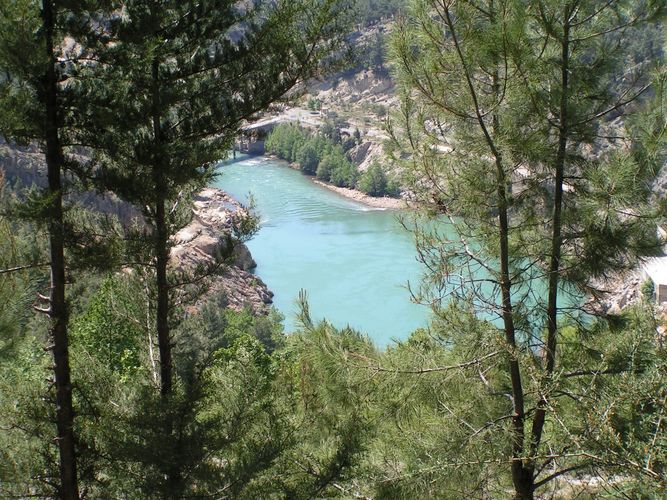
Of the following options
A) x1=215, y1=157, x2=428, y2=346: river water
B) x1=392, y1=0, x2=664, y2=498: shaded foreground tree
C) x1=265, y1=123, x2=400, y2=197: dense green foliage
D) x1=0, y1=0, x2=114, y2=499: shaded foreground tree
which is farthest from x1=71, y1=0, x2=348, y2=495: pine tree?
x1=265, y1=123, x2=400, y2=197: dense green foliage

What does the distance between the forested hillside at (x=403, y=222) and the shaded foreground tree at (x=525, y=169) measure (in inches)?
0.6

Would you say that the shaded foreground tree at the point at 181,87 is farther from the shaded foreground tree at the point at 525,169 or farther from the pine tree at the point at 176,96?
the shaded foreground tree at the point at 525,169

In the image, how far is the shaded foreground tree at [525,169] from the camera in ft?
11.0

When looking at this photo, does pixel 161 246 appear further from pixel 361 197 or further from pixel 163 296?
pixel 361 197

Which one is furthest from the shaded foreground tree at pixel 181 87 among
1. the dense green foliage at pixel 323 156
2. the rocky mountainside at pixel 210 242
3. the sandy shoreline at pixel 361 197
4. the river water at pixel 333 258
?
the dense green foliage at pixel 323 156

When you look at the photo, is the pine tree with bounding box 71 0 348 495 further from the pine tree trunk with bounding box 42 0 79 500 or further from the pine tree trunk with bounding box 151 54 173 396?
the pine tree trunk with bounding box 42 0 79 500

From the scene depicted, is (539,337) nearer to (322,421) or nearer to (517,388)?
(517,388)

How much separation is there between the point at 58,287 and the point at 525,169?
Result: 2552 mm

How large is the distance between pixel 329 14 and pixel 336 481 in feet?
9.20

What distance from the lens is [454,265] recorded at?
148 inches

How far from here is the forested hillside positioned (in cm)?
334

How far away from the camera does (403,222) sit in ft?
13.0

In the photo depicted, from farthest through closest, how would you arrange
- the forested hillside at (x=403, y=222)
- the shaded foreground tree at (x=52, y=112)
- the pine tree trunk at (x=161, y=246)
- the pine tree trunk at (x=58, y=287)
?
the pine tree trunk at (x=161, y=246), the forested hillside at (x=403, y=222), the pine tree trunk at (x=58, y=287), the shaded foreground tree at (x=52, y=112)

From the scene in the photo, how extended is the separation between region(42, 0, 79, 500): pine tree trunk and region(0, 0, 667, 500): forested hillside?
0.01m
